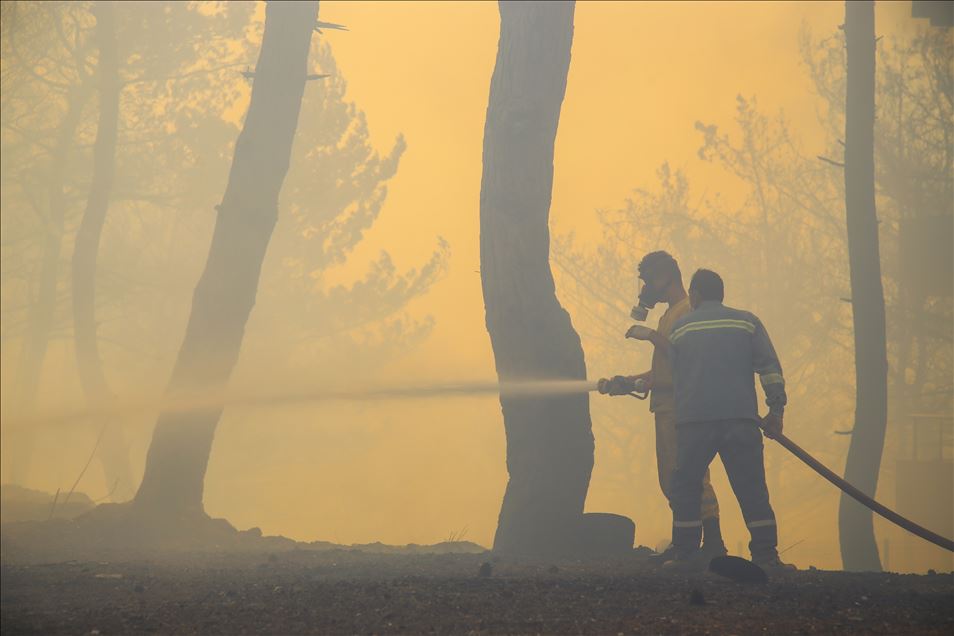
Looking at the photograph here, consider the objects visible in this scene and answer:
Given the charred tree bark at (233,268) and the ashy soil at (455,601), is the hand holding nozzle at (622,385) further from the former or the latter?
the charred tree bark at (233,268)

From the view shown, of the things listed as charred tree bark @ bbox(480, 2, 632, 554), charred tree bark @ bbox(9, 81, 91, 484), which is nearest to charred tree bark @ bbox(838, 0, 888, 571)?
charred tree bark @ bbox(480, 2, 632, 554)

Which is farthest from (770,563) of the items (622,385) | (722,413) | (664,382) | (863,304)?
(863,304)

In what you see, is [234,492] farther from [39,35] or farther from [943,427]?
[943,427]

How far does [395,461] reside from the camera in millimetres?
30672

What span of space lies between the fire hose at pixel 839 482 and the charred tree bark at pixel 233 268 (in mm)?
4698

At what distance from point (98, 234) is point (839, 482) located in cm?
1587

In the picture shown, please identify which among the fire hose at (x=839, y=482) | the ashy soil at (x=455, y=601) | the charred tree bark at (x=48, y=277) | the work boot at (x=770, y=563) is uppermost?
the charred tree bark at (x=48, y=277)

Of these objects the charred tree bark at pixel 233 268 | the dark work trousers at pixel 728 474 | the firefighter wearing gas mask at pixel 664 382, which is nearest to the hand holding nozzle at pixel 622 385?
the firefighter wearing gas mask at pixel 664 382

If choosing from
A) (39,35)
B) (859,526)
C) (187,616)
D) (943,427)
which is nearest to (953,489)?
(943,427)

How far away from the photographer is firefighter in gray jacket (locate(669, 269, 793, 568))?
7586mm

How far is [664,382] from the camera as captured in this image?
27.6ft

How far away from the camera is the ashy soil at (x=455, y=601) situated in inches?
202

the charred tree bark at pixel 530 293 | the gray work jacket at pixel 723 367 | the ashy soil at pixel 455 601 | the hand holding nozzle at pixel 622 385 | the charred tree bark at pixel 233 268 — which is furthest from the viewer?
the charred tree bark at pixel 233 268

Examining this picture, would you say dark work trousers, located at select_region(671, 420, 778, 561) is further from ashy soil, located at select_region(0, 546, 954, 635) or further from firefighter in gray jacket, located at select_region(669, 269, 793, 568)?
ashy soil, located at select_region(0, 546, 954, 635)
